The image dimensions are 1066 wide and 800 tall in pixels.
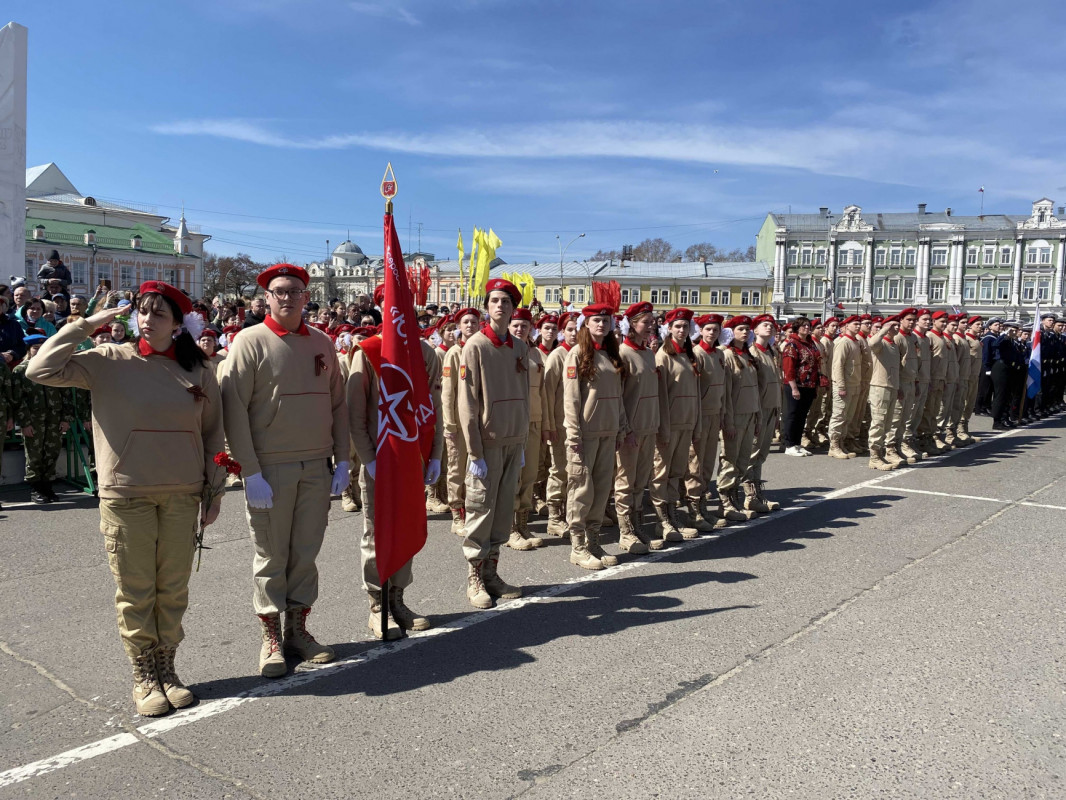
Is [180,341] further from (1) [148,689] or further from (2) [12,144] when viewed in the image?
(2) [12,144]

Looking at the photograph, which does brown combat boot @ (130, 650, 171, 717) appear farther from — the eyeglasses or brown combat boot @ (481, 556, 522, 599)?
brown combat boot @ (481, 556, 522, 599)

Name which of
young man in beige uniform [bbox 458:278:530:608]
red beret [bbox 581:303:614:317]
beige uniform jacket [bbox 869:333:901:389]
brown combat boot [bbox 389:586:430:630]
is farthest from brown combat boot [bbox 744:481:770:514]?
brown combat boot [bbox 389:586:430:630]

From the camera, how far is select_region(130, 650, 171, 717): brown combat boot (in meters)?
3.73

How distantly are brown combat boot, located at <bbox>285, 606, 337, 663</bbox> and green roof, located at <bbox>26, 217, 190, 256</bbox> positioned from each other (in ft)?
190

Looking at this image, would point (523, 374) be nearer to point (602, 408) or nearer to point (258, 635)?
point (602, 408)

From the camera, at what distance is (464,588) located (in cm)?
570

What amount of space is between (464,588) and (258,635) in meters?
1.50

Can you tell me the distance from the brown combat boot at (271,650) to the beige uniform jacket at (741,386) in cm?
494

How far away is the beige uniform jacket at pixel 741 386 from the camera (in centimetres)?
789

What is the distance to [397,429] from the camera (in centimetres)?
473

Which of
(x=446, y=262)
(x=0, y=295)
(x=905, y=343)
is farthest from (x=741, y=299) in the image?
(x=0, y=295)

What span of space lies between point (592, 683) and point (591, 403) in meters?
2.57

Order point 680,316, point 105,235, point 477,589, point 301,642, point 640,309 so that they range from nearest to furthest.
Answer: point 301,642, point 477,589, point 640,309, point 680,316, point 105,235

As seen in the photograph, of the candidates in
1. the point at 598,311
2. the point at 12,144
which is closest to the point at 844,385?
the point at 598,311
